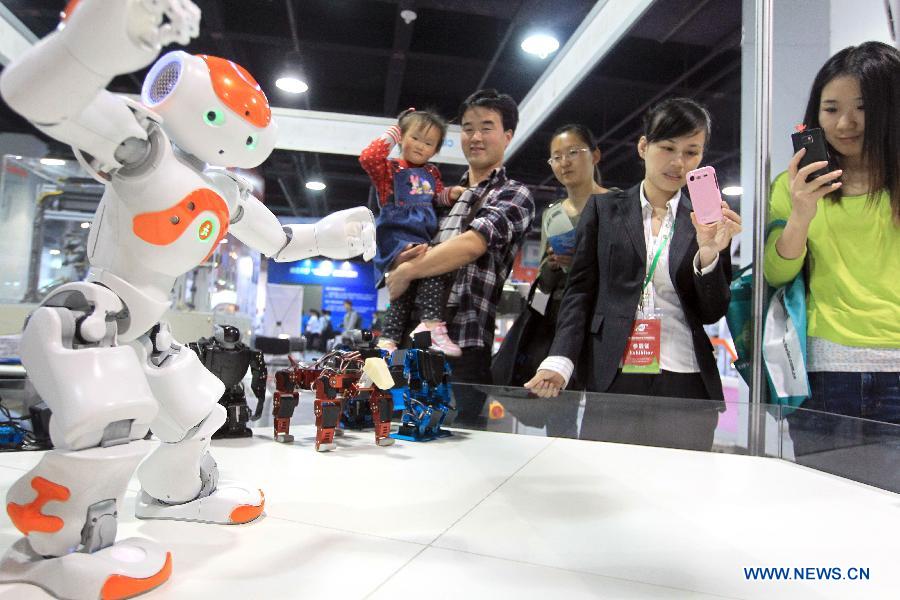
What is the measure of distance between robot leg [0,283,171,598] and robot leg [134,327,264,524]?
122mm

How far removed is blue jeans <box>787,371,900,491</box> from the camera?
3.47 feet

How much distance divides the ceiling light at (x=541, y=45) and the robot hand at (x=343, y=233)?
315 centimetres

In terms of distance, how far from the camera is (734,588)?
612 mm

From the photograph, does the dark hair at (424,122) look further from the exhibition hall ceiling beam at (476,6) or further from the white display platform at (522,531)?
the exhibition hall ceiling beam at (476,6)

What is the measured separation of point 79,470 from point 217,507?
0.76ft

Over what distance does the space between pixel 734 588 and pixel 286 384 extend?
110 centimetres

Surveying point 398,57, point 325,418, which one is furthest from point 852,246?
point 398,57

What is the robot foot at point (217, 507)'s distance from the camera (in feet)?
2.61

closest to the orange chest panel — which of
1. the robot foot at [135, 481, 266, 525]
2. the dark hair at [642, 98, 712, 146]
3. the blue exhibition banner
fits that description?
the robot foot at [135, 481, 266, 525]

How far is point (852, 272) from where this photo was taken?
1230mm

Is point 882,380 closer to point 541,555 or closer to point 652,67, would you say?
point 541,555

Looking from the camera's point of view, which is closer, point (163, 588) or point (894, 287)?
point (163, 588)

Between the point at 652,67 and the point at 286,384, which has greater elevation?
the point at 652,67

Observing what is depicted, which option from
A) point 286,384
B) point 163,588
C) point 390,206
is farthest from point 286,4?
point 163,588
